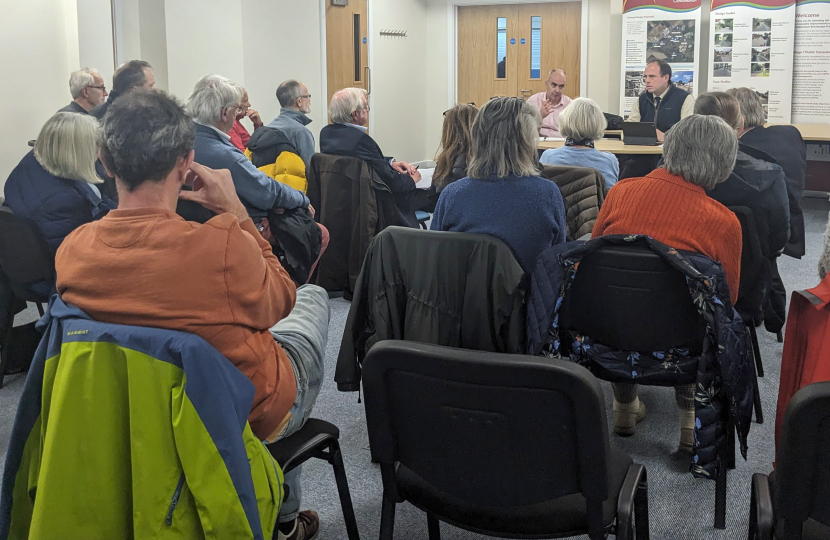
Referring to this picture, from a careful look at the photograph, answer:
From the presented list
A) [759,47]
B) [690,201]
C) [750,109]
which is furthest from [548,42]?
[690,201]

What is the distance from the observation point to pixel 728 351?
2047 mm

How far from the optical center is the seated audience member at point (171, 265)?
1.32 m

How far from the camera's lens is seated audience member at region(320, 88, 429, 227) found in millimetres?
4285

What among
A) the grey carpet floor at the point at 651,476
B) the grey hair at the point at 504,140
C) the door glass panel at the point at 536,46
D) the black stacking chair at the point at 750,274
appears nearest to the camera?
the grey carpet floor at the point at 651,476

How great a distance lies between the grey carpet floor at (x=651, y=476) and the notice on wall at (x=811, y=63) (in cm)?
627

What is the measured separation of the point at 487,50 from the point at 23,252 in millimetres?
8505

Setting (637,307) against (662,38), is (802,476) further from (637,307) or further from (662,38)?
(662,38)

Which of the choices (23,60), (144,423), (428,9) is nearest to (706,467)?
(144,423)

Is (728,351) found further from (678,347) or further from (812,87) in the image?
(812,87)

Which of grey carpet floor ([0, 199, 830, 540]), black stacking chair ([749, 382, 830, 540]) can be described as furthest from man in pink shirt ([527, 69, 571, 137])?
black stacking chair ([749, 382, 830, 540])

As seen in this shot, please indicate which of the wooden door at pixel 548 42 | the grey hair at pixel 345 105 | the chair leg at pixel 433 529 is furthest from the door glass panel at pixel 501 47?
the chair leg at pixel 433 529

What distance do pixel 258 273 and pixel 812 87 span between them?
875 centimetres

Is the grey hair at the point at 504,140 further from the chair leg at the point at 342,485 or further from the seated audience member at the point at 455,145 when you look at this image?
the seated audience member at the point at 455,145

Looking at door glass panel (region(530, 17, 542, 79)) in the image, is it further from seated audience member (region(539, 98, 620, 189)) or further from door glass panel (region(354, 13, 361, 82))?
seated audience member (region(539, 98, 620, 189))
